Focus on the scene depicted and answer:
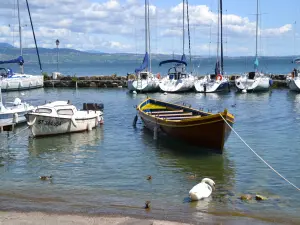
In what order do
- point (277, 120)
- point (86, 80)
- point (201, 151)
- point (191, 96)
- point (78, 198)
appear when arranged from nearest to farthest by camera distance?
point (78, 198) → point (201, 151) → point (277, 120) → point (191, 96) → point (86, 80)

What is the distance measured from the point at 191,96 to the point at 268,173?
3356cm

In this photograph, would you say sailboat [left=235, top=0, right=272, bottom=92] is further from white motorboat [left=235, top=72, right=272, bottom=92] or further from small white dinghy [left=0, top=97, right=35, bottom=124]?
small white dinghy [left=0, top=97, right=35, bottom=124]

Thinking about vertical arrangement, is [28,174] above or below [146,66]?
below

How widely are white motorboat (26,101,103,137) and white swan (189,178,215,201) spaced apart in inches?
513

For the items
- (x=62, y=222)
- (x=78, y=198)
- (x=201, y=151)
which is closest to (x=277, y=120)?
(x=201, y=151)

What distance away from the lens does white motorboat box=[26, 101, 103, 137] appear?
27.1 m

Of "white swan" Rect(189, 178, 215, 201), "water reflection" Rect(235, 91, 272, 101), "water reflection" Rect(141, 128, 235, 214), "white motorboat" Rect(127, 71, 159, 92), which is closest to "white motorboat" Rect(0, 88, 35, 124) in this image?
"water reflection" Rect(141, 128, 235, 214)

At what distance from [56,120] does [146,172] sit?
9.35 meters

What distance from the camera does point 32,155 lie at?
23.4 metres

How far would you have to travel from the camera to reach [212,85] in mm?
55250

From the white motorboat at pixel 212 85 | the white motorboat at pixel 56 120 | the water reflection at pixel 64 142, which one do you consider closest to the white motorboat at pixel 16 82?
the white motorboat at pixel 212 85

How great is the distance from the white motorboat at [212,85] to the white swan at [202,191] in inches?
1523

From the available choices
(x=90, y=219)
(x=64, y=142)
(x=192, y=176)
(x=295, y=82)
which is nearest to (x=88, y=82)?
(x=295, y=82)

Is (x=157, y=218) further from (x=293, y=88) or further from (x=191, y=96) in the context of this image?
(x=293, y=88)
